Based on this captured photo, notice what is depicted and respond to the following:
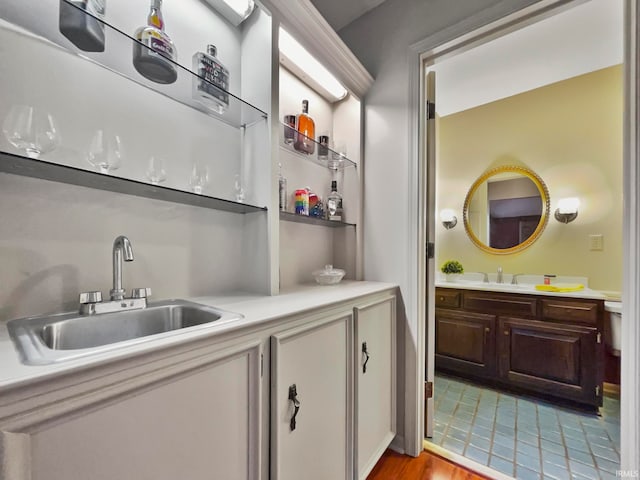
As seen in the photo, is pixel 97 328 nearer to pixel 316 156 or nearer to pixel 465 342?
pixel 316 156

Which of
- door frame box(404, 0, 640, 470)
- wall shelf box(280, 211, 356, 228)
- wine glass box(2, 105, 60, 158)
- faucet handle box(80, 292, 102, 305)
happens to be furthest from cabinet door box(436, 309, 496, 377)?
wine glass box(2, 105, 60, 158)

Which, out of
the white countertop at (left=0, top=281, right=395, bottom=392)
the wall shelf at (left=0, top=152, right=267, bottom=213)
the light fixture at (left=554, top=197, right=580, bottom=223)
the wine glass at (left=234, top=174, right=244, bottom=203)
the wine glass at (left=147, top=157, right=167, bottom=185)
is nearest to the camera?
the white countertop at (left=0, top=281, right=395, bottom=392)

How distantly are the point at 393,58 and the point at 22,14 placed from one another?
5.60ft

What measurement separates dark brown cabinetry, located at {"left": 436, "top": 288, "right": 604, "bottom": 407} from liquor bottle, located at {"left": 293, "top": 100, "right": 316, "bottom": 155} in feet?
6.12

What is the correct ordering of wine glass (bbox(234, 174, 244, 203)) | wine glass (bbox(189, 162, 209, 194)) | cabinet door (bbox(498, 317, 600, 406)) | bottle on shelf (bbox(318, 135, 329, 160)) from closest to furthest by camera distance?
1. wine glass (bbox(189, 162, 209, 194))
2. wine glass (bbox(234, 174, 244, 203))
3. bottle on shelf (bbox(318, 135, 329, 160))
4. cabinet door (bbox(498, 317, 600, 406))

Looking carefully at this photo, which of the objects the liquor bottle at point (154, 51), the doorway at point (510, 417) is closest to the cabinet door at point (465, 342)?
the doorway at point (510, 417)

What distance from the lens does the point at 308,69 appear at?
1641mm

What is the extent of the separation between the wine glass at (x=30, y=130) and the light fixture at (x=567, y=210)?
343 centimetres

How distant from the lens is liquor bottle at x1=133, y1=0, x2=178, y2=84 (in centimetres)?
96

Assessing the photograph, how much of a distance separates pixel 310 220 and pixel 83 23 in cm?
121

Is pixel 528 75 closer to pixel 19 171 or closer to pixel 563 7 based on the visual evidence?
pixel 563 7

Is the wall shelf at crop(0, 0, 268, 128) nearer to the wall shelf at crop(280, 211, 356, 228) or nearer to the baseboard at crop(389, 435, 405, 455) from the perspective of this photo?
the wall shelf at crop(280, 211, 356, 228)

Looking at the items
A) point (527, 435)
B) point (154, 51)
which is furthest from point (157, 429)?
point (527, 435)

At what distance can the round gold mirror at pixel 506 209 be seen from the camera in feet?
8.61
